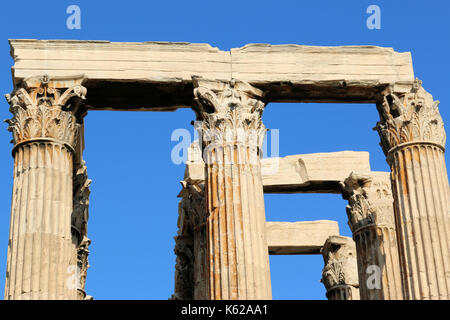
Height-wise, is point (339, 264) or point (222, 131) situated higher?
point (222, 131)

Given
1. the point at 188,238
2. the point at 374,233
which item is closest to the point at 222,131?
the point at 374,233

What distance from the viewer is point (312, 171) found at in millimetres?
36688

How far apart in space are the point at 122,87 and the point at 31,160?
326cm

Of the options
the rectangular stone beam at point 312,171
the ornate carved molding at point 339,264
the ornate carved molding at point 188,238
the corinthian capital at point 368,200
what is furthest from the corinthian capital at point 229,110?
the ornate carved molding at point 339,264

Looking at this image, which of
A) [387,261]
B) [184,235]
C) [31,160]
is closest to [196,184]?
[184,235]

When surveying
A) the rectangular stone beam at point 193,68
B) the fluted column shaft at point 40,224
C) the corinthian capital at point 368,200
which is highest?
the rectangular stone beam at point 193,68

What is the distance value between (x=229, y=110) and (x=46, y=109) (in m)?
4.58

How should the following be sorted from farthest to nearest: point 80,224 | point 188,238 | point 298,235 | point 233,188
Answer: point 298,235, point 188,238, point 80,224, point 233,188

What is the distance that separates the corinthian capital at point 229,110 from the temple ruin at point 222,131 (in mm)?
30

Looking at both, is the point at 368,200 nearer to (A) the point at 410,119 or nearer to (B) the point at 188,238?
(B) the point at 188,238

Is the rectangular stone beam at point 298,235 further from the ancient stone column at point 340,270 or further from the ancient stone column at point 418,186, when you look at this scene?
the ancient stone column at point 418,186

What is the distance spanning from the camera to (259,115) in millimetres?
27797

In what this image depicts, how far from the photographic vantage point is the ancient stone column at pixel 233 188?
25.3m
